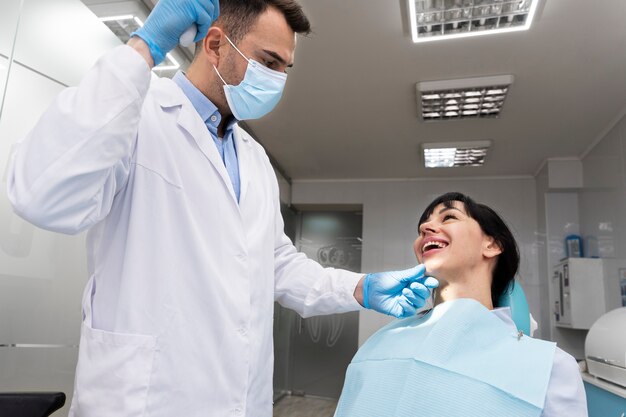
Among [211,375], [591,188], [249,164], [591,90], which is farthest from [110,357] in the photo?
[591,188]

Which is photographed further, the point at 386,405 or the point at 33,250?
the point at 33,250

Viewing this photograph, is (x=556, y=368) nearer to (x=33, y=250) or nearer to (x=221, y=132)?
(x=221, y=132)

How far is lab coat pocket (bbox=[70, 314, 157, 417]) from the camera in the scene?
930mm

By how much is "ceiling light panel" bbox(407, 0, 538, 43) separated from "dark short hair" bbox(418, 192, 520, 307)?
1.17 metres

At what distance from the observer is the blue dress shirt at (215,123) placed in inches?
50.1

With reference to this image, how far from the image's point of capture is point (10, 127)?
1.56 meters

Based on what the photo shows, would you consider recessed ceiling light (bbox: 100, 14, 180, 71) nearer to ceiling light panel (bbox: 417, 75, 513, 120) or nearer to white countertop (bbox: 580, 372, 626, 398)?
ceiling light panel (bbox: 417, 75, 513, 120)

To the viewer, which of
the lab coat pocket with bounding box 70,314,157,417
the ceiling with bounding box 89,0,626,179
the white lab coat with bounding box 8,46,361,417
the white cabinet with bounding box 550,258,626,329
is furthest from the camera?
the white cabinet with bounding box 550,258,626,329

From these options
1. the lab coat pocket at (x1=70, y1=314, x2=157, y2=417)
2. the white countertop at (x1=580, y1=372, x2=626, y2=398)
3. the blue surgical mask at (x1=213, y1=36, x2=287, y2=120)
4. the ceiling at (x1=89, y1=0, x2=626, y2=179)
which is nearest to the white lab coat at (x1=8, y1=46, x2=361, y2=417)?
the lab coat pocket at (x1=70, y1=314, x2=157, y2=417)

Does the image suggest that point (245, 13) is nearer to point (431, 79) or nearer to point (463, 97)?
point (431, 79)

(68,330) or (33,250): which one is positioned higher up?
(33,250)

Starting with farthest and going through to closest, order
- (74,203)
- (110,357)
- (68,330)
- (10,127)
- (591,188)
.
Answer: (591,188)
(68,330)
(10,127)
(110,357)
(74,203)

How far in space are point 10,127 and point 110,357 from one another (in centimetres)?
106

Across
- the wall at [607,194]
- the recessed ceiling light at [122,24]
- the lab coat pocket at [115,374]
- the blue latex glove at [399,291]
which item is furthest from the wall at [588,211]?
the lab coat pocket at [115,374]
